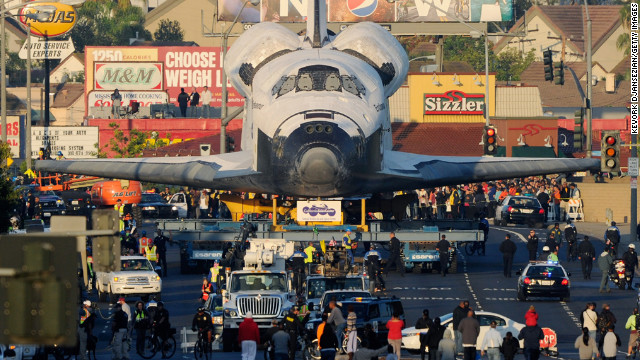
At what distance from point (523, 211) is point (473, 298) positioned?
79.5ft

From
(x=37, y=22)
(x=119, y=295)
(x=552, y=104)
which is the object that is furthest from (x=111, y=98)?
(x=119, y=295)

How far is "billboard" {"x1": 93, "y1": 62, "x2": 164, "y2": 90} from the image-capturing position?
4195 inches

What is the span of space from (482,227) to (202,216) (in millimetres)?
19516

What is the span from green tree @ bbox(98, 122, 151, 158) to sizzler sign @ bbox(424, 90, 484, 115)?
748 inches

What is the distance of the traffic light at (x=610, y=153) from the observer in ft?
129

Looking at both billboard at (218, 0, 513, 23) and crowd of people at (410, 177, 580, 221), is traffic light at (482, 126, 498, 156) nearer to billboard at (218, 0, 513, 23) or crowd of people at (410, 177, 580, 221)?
crowd of people at (410, 177, 580, 221)

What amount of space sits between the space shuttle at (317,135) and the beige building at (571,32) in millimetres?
118845

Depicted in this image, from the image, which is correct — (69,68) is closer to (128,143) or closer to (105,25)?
(105,25)

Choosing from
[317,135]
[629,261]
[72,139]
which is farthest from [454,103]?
[317,135]

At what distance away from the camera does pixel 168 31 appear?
162 m

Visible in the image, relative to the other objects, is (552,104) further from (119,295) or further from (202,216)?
(119,295)

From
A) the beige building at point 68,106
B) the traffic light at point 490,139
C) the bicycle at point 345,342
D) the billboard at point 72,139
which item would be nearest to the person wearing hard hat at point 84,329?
the bicycle at point 345,342

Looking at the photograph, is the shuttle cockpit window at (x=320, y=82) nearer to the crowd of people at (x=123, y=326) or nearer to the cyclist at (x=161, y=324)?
the crowd of people at (x=123, y=326)

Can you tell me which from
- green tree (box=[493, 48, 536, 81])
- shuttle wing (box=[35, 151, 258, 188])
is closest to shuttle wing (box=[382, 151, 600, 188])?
shuttle wing (box=[35, 151, 258, 188])
